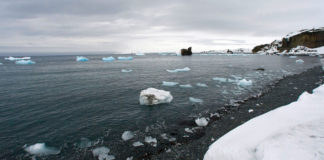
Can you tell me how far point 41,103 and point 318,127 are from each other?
17457 millimetres

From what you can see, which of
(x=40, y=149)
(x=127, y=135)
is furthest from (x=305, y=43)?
(x=40, y=149)

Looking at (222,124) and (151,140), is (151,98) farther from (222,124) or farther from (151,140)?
(222,124)

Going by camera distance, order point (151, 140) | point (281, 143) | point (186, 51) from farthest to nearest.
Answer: point (186, 51), point (151, 140), point (281, 143)

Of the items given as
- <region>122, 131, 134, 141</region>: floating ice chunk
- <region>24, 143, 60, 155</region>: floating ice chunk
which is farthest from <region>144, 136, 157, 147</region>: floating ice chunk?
<region>24, 143, 60, 155</region>: floating ice chunk

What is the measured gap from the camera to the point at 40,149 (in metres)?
6.77

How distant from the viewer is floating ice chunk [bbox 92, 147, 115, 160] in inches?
241

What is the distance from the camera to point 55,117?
10.1 metres

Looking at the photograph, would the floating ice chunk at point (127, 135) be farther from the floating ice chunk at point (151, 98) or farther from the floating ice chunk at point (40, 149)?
the floating ice chunk at point (151, 98)

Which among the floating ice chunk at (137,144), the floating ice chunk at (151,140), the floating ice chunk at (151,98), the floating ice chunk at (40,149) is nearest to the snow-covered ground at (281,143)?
the floating ice chunk at (151,140)

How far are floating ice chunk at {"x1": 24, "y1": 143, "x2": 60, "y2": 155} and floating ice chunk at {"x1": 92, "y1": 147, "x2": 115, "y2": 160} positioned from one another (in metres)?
1.82

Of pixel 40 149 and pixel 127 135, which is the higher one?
pixel 127 135

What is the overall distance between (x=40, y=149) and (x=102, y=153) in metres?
3.16

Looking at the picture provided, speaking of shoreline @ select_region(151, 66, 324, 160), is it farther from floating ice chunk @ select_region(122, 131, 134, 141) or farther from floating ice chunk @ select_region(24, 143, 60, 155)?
floating ice chunk @ select_region(24, 143, 60, 155)

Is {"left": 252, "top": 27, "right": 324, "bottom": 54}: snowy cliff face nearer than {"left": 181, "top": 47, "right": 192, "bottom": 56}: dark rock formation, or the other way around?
{"left": 252, "top": 27, "right": 324, "bottom": 54}: snowy cliff face
